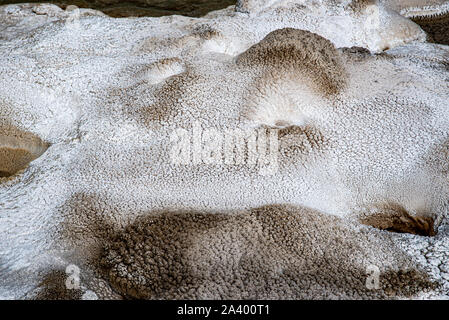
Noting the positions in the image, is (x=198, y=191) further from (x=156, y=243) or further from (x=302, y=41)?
(x=302, y=41)

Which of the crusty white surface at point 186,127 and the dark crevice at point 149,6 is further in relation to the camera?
the dark crevice at point 149,6

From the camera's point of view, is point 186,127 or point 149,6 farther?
point 149,6

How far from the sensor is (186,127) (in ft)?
8.17

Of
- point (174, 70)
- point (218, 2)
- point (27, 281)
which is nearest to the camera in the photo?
point (27, 281)

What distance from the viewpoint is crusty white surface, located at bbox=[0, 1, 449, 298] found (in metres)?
2.14

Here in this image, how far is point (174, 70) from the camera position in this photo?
9.82 ft

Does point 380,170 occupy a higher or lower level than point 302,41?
lower

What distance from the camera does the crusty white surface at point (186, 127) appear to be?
2.14 meters

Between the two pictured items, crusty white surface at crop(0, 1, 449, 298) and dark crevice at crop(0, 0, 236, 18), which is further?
dark crevice at crop(0, 0, 236, 18)

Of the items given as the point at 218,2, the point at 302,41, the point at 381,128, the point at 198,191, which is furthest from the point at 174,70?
the point at 218,2

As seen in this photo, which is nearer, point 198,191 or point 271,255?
point 271,255
